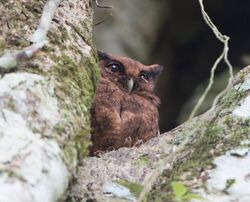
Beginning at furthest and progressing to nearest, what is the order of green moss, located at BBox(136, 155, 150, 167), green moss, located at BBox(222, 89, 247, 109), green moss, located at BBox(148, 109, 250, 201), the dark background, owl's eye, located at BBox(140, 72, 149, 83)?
the dark background
owl's eye, located at BBox(140, 72, 149, 83)
green moss, located at BBox(222, 89, 247, 109)
green moss, located at BBox(136, 155, 150, 167)
green moss, located at BBox(148, 109, 250, 201)

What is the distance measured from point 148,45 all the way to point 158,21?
0.91 feet

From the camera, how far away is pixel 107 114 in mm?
3818

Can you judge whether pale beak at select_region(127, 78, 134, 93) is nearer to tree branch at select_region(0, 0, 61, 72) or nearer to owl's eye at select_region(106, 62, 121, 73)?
owl's eye at select_region(106, 62, 121, 73)

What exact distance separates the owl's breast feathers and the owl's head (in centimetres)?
9

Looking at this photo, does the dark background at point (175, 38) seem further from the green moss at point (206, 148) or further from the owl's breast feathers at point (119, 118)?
the green moss at point (206, 148)

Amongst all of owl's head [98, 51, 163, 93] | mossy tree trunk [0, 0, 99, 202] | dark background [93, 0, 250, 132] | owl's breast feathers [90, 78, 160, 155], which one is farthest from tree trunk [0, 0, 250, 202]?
dark background [93, 0, 250, 132]

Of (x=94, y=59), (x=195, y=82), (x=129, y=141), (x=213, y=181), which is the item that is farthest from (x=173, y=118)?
(x=213, y=181)

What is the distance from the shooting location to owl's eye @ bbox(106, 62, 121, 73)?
4.44m

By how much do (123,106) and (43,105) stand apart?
1.82 m

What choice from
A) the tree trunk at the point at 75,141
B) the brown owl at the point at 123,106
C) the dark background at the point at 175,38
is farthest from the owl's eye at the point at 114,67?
the dark background at the point at 175,38

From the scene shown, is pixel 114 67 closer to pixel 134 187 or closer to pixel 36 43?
pixel 36 43

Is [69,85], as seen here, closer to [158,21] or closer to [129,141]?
[129,141]

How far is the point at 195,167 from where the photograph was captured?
2529mm

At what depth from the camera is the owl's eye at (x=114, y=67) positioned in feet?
14.6
